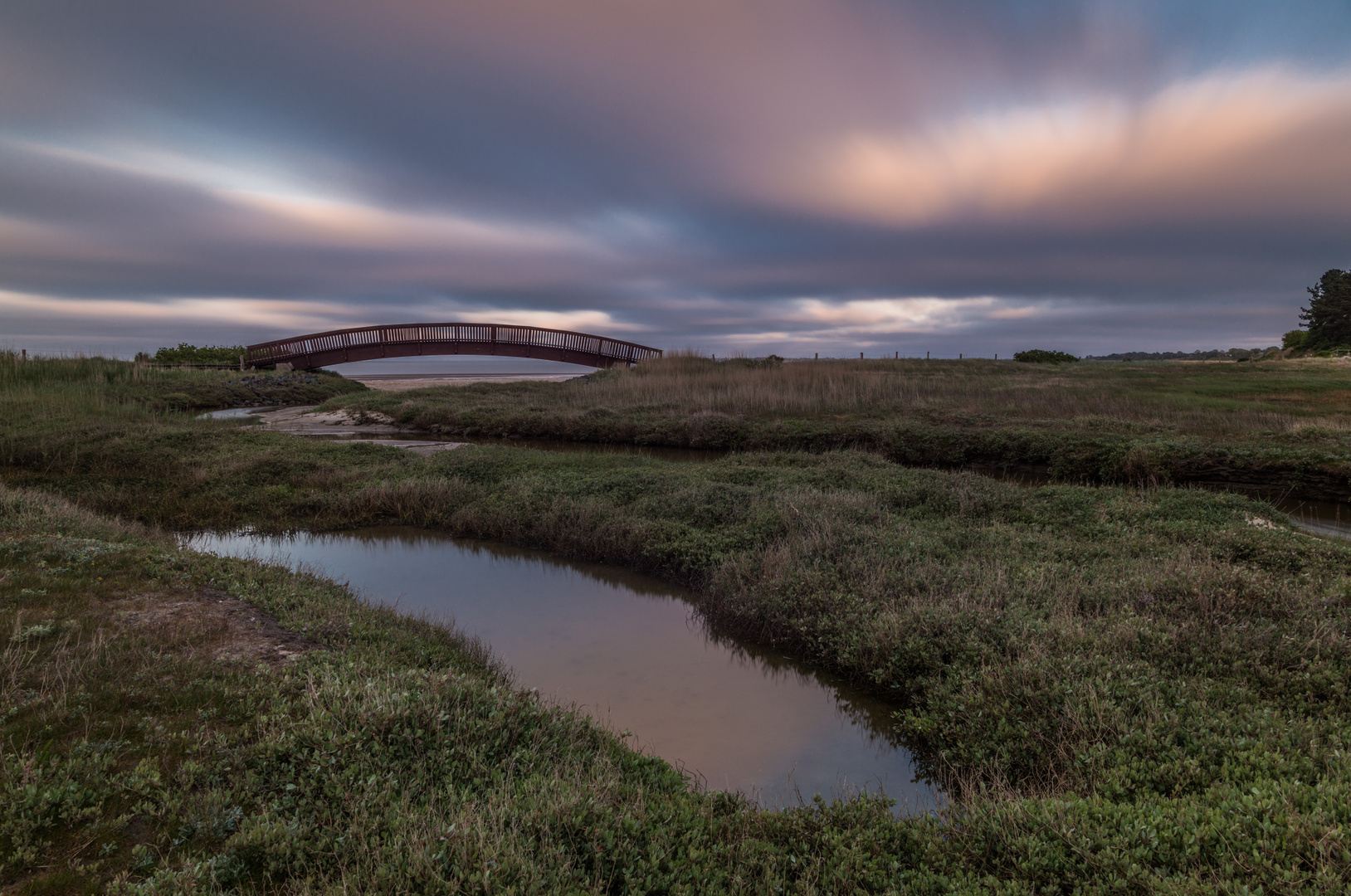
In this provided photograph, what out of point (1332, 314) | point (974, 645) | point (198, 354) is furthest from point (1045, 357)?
point (198, 354)

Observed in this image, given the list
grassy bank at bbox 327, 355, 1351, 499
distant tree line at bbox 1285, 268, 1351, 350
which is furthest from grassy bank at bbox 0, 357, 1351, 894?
distant tree line at bbox 1285, 268, 1351, 350

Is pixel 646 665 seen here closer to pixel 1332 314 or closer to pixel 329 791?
pixel 329 791

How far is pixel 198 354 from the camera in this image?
4069 centimetres

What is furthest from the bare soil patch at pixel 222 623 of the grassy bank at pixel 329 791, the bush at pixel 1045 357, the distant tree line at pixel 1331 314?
the distant tree line at pixel 1331 314

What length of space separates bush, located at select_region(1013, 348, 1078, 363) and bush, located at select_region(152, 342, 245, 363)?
60.0 m

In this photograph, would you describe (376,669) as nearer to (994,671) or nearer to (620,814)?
(620,814)

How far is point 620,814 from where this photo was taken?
3082 millimetres

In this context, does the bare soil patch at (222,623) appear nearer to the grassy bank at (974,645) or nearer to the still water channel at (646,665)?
the grassy bank at (974,645)

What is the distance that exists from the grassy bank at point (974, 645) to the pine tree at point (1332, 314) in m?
65.8

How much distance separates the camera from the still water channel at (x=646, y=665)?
479 cm

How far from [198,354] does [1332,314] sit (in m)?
93.1

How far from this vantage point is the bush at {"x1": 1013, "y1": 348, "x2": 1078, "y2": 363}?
50250 mm

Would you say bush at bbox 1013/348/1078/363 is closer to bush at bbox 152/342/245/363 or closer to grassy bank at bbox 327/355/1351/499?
grassy bank at bbox 327/355/1351/499

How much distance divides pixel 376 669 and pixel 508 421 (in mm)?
20148
